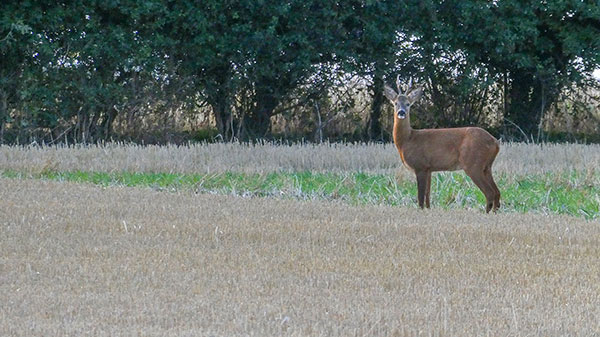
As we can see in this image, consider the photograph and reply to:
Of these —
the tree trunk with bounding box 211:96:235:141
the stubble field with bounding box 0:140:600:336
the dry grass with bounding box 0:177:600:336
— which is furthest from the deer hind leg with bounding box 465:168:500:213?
the tree trunk with bounding box 211:96:235:141

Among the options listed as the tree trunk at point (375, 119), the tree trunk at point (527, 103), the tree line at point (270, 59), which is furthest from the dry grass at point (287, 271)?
the tree trunk at point (527, 103)

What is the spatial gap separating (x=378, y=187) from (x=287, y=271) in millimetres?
7426

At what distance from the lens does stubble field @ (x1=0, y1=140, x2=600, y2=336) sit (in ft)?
23.3

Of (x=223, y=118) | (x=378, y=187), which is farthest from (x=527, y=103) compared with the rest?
(x=378, y=187)

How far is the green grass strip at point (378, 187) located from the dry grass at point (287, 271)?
155 cm

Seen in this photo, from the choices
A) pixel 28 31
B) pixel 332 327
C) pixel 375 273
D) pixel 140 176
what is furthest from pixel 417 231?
pixel 28 31

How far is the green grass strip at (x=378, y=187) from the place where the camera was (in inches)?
568

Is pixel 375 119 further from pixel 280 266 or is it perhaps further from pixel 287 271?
pixel 287 271

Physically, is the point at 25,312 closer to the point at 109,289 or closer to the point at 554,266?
the point at 109,289

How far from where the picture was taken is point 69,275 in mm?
8445

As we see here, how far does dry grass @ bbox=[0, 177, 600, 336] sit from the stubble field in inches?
0.7

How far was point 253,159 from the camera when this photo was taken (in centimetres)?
1959

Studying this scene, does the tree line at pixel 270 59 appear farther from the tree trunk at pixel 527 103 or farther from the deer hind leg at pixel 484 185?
the deer hind leg at pixel 484 185

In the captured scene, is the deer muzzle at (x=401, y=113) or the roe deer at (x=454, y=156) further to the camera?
the deer muzzle at (x=401, y=113)
